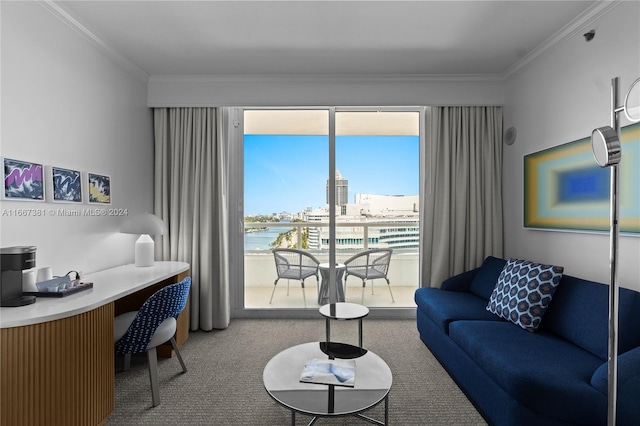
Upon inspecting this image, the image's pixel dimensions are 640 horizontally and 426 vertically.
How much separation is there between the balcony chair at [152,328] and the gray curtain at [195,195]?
126 cm

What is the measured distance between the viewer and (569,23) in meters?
2.64

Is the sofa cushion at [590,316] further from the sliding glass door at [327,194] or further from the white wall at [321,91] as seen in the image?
the white wall at [321,91]

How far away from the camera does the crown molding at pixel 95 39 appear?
241 cm

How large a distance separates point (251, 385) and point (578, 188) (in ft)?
9.18

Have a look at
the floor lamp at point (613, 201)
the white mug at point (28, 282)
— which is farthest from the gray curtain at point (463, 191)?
the white mug at point (28, 282)

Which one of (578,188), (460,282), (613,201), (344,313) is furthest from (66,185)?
(578,188)

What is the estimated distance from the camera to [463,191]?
3.73 m

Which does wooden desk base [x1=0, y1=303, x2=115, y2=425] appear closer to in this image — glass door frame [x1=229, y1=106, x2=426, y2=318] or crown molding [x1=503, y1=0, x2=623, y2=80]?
glass door frame [x1=229, y1=106, x2=426, y2=318]

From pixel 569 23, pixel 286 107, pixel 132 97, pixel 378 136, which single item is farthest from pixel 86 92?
pixel 569 23

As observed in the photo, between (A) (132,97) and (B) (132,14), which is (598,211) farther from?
(A) (132,97)

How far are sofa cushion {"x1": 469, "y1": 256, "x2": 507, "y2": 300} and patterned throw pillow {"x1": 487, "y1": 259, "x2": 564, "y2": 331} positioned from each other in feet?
A: 1.40

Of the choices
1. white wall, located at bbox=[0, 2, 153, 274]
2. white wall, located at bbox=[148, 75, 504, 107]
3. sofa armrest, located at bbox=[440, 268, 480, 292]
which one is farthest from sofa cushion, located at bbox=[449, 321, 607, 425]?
white wall, located at bbox=[0, 2, 153, 274]

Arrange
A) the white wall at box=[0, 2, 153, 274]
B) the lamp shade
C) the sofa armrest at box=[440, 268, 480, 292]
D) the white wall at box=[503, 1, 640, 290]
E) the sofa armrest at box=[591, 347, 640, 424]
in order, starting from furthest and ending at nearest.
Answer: the sofa armrest at box=[440, 268, 480, 292]
the lamp shade
the white wall at box=[503, 1, 640, 290]
the white wall at box=[0, 2, 153, 274]
the sofa armrest at box=[591, 347, 640, 424]

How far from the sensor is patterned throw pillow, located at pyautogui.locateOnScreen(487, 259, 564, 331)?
238cm
